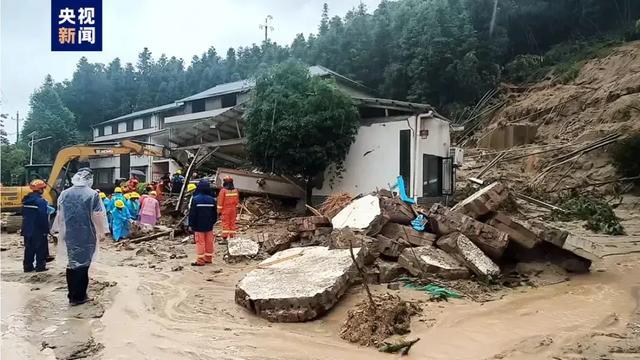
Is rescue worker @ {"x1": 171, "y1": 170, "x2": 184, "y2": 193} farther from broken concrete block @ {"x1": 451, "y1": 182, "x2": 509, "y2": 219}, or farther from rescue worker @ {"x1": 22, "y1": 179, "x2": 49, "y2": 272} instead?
broken concrete block @ {"x1": 451, "y1": 182, "x2": 509, "y2": 219}

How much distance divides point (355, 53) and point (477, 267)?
33.8m

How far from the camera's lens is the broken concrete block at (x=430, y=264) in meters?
7.19

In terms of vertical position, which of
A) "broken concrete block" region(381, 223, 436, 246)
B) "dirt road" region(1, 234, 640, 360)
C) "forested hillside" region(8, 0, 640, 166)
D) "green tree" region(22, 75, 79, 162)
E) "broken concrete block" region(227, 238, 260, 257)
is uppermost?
"forested hillside" region(8, 0, 640, 166)

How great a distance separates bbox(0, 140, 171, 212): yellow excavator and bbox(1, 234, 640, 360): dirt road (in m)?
8.30

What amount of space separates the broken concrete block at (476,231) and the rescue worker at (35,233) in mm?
6856

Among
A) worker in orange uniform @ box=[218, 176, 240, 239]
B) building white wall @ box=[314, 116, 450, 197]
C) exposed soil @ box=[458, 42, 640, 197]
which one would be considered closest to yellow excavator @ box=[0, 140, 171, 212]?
building white wall @ box=[314, 116, 450, 197]

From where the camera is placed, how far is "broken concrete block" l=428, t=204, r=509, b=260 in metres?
7.80

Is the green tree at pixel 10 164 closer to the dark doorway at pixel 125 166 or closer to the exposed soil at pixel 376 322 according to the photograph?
the dark doorway at pixel 125 166

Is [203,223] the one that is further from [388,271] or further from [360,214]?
[388,271]

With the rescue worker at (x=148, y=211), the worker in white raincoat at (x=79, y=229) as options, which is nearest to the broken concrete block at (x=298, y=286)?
the worker in white raincoat at (x=79, y=229)

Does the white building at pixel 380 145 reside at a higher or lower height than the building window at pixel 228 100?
lower

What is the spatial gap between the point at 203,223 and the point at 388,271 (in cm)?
378

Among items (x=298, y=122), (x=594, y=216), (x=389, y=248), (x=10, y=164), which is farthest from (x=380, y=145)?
(x=10, y=164)

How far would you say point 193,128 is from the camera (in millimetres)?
20156
